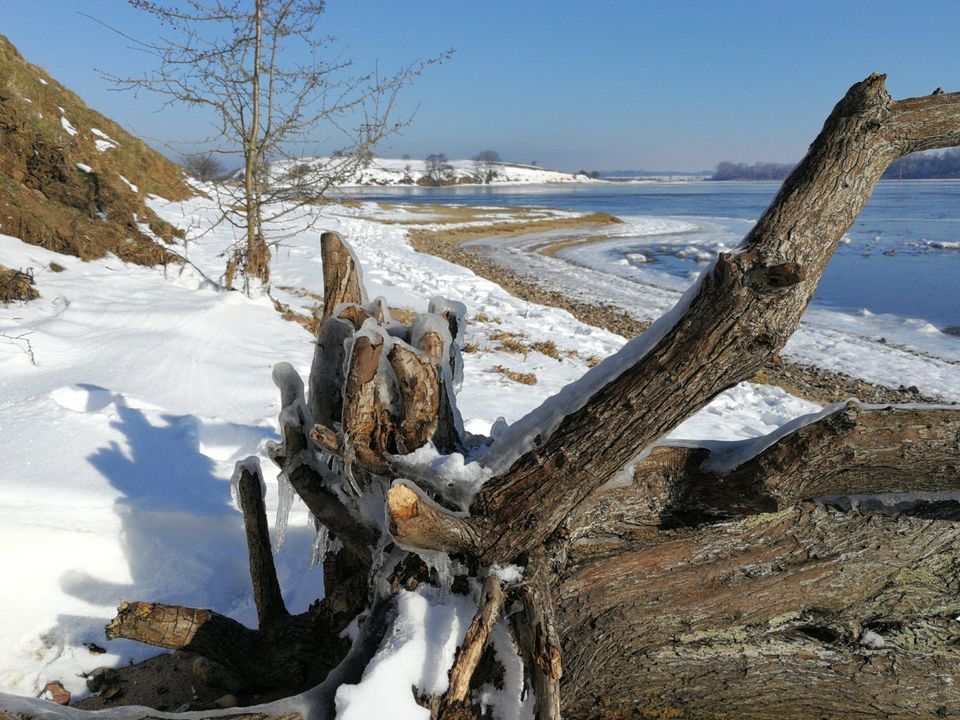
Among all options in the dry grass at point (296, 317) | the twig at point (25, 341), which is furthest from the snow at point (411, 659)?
the dry grass at point (296, 317)

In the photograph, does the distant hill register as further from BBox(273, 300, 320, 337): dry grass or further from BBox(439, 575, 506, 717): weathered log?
BBox(439, 575, 506, 717): weathered log

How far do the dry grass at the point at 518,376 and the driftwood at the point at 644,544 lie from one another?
4823mm

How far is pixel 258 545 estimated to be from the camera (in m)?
2.80

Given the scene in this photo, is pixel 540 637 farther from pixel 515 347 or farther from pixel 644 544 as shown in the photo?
pixel 515 347

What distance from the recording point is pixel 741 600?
2.30 metres

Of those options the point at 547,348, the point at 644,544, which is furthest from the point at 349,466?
the point at 547,348

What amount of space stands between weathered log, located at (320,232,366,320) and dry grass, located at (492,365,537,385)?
15.6 ft

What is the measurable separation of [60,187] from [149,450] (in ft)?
30.2

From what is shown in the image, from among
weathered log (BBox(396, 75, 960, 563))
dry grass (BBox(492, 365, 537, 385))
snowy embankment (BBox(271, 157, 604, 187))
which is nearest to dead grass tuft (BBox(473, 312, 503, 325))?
dry grass (BBox(492, 365, 537, 385))

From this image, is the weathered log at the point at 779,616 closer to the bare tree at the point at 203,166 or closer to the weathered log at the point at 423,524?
the weathered log at the point at 423,524

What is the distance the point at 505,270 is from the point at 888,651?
62.4 feet

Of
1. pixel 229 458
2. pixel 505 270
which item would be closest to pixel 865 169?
pixel 229 458

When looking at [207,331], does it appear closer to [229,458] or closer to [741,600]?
[229,458]

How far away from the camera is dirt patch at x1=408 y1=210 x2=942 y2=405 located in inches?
354
